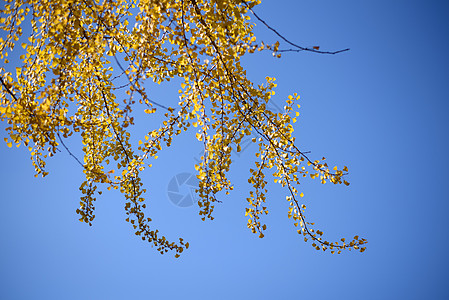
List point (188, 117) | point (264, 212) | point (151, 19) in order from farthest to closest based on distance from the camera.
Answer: point (264, 212) → point (188, 117) → point (151, 19)

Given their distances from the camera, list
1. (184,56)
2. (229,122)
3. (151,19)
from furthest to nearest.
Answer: (229,122)
(184,56)
(151,19)

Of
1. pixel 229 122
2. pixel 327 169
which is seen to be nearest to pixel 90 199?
pixel 229 122

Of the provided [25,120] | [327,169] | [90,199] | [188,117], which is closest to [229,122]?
[188,117]

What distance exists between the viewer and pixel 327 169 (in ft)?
5.69

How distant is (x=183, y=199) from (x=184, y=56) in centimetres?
1197

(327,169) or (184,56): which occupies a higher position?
(184,56)

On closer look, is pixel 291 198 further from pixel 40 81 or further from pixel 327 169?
pixel 40 81

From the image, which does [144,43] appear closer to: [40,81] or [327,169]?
[40,81]

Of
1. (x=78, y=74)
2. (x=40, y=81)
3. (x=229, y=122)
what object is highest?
(x=78, y=74)

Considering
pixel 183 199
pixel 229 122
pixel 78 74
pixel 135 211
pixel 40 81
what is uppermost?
pixel 183 199

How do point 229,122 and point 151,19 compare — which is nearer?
point 151,19

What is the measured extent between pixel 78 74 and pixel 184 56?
0.96 meters

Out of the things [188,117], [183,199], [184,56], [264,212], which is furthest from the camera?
[183,199]

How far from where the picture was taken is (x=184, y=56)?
5.43 ft
